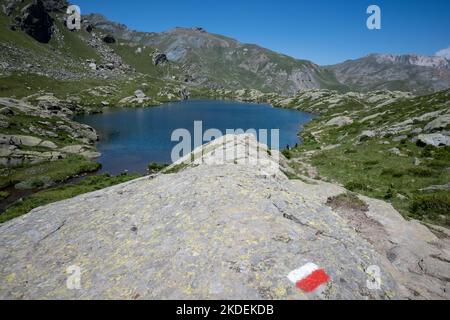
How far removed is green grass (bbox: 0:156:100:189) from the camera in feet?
164

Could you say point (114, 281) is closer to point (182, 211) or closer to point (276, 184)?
point (182, 211)

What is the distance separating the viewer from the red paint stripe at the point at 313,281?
1097 cm

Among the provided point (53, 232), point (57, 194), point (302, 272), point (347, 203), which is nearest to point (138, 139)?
point (57, 194)

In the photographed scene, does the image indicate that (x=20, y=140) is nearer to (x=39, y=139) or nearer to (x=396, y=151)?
(x=39, y=139)

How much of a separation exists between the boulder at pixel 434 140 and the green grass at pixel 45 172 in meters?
60.1

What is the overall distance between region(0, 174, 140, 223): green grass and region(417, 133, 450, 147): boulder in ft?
160

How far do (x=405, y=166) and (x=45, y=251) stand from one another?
39.8 m

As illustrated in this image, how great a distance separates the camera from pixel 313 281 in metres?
11.3

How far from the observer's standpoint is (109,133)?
103 m

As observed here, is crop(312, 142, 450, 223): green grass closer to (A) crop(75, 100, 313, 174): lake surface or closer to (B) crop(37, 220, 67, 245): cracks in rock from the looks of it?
(B) crop(37, 220, 67, 245): cracks in rock

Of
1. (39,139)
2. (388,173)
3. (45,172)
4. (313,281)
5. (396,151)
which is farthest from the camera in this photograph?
(39,139)

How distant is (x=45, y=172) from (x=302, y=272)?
57.4 metres

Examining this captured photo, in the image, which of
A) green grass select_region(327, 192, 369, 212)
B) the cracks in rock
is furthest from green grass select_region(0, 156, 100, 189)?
green grass select_region(327, 192, 369, 212)

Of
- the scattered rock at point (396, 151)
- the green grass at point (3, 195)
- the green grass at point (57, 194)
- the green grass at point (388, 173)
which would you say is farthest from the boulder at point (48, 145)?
the scattered rock at point (396, 151)
